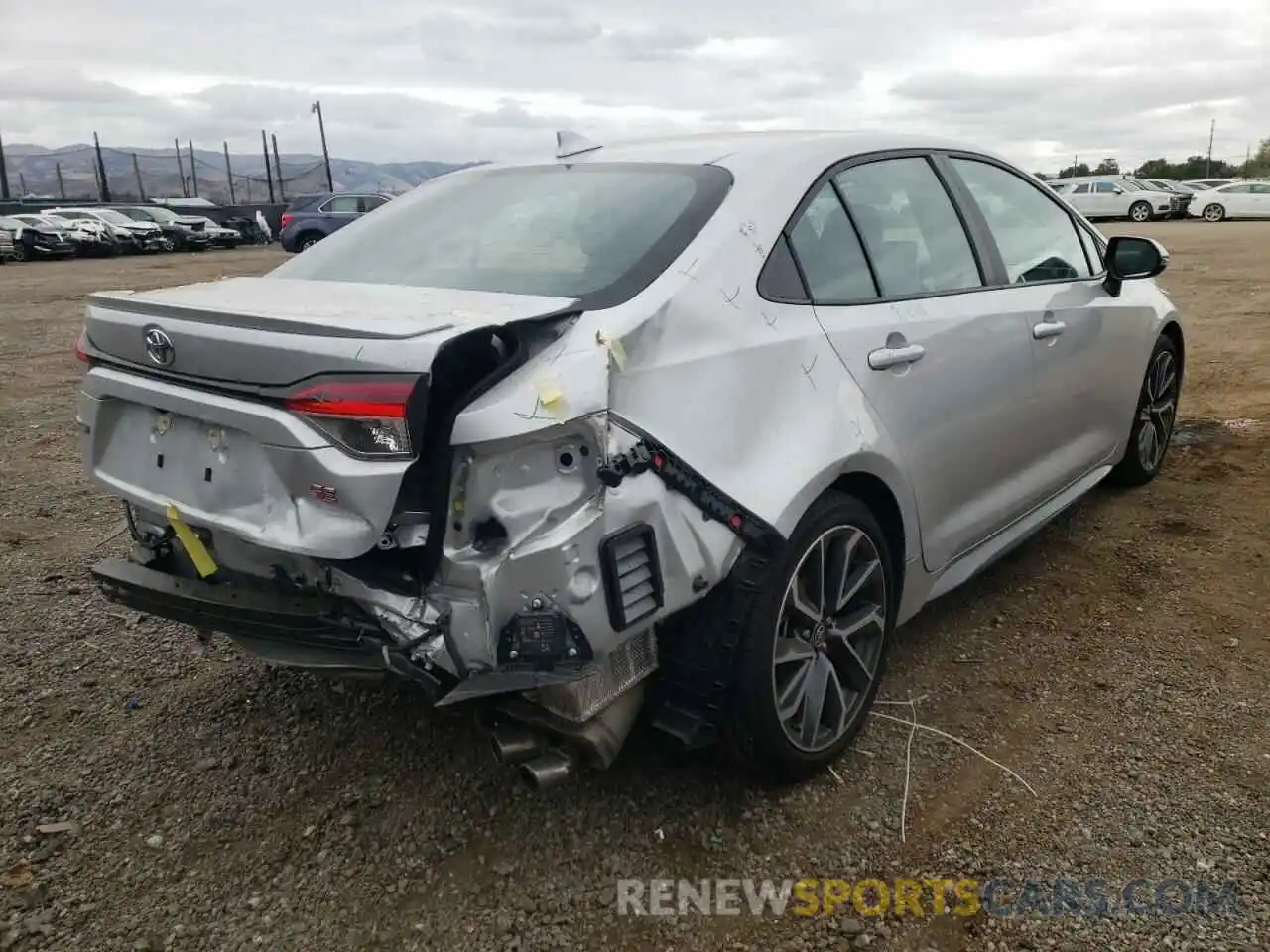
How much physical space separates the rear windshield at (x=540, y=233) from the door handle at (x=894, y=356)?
59 centimetres

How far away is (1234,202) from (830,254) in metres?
33.1

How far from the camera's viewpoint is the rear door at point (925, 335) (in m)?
2.74

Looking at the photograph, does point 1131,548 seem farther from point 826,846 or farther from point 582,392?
point 582,392

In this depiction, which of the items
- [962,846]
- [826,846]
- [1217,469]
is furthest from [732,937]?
[1217,469]

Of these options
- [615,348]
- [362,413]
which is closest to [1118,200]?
[615,348]

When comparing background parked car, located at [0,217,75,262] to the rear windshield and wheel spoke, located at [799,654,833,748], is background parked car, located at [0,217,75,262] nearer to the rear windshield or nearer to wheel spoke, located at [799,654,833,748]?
the rear windshield

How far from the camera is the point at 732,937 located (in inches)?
87.3

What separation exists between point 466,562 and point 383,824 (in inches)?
36.4

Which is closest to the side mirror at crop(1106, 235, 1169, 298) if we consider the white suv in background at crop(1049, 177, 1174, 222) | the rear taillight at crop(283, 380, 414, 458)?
the rear taillight at crop(283, 380, 414, 458)

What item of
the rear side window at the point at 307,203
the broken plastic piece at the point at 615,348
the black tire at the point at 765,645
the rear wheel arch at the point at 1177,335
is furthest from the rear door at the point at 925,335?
the rear side window at the point at 307,203

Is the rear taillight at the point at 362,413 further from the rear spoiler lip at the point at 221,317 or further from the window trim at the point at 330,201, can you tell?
the window trim at the point at 330,201

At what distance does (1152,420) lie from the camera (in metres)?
4.89

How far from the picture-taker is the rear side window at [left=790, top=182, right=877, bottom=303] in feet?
8.80

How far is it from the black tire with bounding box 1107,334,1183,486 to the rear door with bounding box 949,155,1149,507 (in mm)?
471
